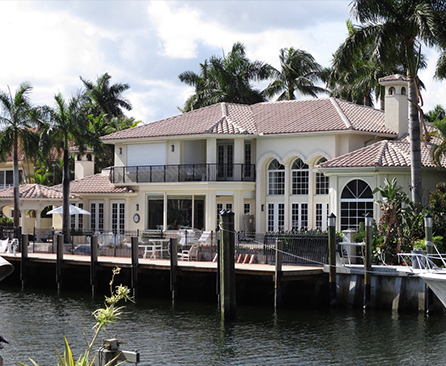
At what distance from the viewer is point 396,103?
3994 centimetres

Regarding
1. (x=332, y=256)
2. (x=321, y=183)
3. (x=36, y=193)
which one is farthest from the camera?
(x=36, y=193)

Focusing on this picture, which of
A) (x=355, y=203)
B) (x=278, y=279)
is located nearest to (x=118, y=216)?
(x=355, y=203)

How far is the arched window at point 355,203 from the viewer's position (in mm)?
34866

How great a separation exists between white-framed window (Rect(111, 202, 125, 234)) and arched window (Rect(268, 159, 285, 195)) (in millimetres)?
8989

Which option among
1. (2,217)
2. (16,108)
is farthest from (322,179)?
(2,217)

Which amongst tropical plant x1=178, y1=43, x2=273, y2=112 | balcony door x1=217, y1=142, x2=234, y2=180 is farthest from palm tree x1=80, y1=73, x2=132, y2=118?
balcony door x1=217, y1=142, x2=234, y2=180

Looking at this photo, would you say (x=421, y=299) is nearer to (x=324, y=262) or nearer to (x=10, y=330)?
(x=324, y=262)

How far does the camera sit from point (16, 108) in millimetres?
44188

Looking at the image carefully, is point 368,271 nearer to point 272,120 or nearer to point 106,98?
point 272,120

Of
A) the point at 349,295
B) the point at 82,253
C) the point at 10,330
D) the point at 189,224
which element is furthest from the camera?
the point at 189,224

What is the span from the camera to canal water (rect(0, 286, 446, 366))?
68.4 ft

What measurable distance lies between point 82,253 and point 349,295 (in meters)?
14.0

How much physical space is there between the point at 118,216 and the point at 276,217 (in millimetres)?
9731

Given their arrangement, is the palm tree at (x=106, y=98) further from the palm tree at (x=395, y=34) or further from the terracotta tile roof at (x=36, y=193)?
the palm tree at (x=395, y=34)
